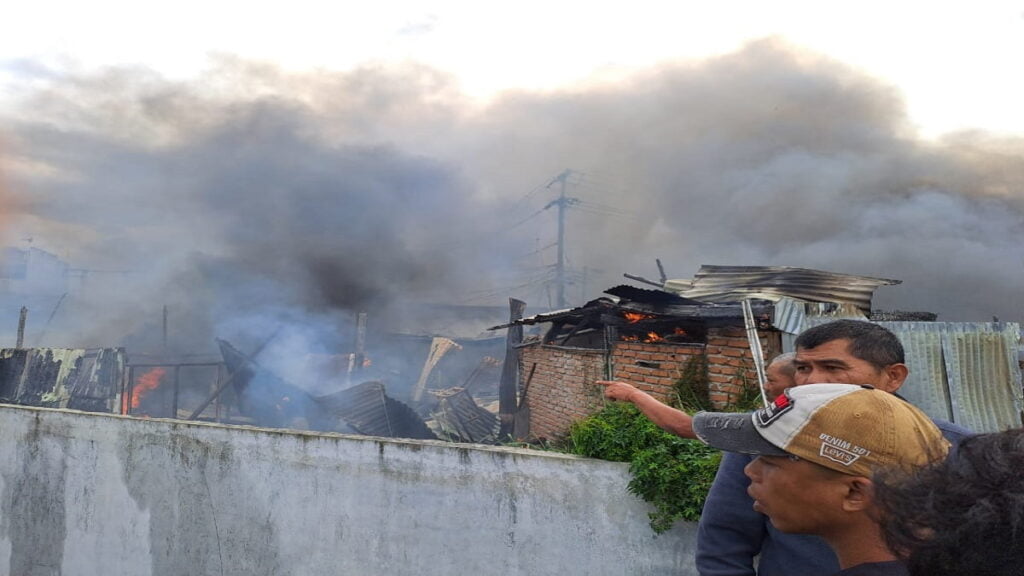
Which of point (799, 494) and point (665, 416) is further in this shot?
point (665, 416)

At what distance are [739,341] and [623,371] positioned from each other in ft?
5.55

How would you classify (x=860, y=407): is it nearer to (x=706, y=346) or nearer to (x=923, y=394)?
(x=923, y=394)

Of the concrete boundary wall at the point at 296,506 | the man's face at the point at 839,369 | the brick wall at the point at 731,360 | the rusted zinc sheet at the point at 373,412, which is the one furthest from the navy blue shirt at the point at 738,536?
the rusted zinc sheet at the point at 373,412

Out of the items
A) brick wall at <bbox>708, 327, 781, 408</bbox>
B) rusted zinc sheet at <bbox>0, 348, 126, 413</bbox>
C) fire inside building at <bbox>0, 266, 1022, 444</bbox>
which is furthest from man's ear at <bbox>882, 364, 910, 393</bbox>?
rusted zinc sheet at <bbox>0, 348, 126, 413</bbox>

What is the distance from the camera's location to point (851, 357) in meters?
2.15

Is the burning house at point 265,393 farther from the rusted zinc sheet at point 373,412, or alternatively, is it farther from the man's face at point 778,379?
the man's face at point 778,379

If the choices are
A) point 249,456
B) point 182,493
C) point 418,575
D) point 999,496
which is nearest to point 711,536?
point 999,496

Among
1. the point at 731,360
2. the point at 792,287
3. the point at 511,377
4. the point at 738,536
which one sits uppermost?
the point at 792,287

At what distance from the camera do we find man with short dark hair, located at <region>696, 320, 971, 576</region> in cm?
162

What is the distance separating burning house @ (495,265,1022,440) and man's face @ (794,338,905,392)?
94.9 inches

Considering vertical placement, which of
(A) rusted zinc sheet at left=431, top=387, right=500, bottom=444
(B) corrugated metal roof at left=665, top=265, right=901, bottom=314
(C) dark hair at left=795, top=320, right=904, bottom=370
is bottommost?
(A) rusted zinc sheet at left=431, top=387, right=500, bottom=444

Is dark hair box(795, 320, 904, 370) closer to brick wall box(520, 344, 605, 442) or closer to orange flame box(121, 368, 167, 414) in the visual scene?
brick wall box(520, 344, 605, 442)

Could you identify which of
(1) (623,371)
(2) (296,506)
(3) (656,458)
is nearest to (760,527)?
(3) (656,458)

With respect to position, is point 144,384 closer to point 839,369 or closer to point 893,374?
point 839,369
